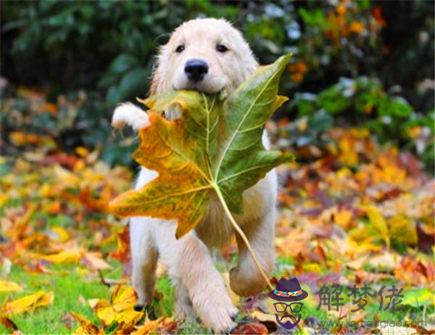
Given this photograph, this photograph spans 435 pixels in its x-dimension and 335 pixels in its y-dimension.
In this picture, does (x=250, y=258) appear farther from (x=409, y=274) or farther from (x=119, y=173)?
(x=119, y=173)

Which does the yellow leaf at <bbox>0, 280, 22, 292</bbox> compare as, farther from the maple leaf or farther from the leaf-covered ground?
the maple leaf

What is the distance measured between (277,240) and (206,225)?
6.48ft

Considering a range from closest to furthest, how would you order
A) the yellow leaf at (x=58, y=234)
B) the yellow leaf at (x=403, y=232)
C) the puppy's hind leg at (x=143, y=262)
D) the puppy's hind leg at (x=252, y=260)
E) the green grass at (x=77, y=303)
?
the puppy's hind leg at (x=252, y=260) < the green grass at (x=77, y=303) < the puppy's hind leg at (x=143, y=262) < the yellow leaf at (x=403, y=232) < the yellow leaf at (x=58, y=234)

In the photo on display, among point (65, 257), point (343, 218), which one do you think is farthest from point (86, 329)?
point (343, 218)

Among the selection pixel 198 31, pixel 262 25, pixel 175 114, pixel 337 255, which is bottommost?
pixel 337 255

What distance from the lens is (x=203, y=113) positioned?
9.59ft

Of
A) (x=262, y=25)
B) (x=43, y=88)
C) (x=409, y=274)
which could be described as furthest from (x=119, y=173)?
(x=409, y=274)

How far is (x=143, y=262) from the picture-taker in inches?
155

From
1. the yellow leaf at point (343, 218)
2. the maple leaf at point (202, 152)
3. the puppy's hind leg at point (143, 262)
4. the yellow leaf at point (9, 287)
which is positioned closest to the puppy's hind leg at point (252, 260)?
the maple leaf at point (202, 152)

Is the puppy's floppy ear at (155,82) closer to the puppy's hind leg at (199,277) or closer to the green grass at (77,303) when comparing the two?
the puppy's hind leg at (199,277)

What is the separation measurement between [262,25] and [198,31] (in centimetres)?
470

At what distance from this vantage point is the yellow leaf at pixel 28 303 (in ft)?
12.0

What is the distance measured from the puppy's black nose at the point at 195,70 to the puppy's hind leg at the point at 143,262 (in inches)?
39.4

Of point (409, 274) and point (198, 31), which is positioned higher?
point (198, 31)
